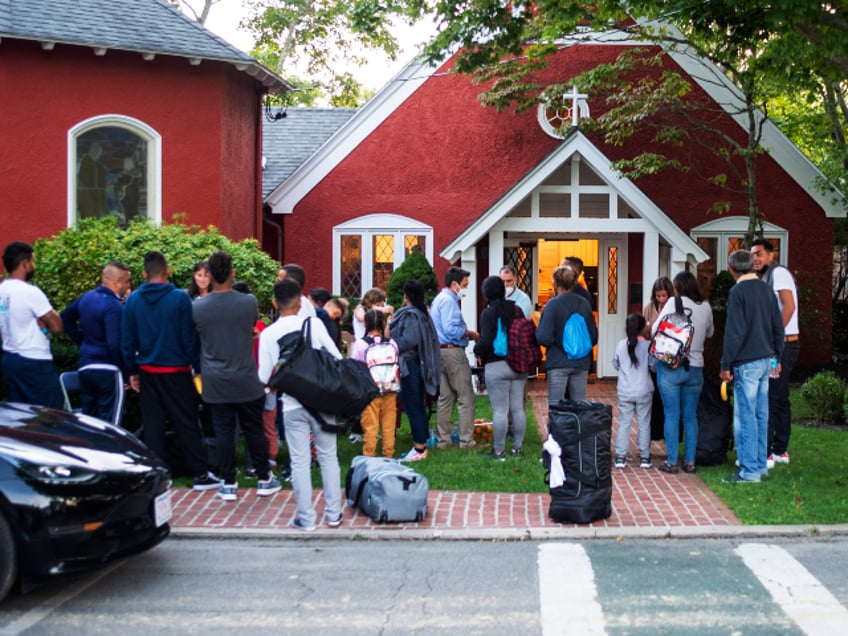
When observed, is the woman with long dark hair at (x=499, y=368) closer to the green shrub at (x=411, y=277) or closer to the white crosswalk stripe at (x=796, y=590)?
the white crosswalk stripe at (x=796, y=590)

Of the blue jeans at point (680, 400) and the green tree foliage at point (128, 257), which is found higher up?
the green tree foliage at point (128, 257)

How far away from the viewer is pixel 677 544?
23.3 ft

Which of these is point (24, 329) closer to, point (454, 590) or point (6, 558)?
point (6, 558)

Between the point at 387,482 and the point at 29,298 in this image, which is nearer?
the point at 387,482

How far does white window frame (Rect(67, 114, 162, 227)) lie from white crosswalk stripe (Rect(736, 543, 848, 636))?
33.1ft

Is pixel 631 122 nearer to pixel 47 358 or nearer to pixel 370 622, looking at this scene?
pixel 47 358

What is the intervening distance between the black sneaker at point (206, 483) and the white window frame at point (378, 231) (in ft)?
28.9

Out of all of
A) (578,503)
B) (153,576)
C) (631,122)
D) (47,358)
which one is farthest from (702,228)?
(153,576)

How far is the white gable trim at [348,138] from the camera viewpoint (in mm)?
17297

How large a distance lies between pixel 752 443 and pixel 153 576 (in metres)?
5.28

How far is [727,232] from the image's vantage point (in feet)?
57.3

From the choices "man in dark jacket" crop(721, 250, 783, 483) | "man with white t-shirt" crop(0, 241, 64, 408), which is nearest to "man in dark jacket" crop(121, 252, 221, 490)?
"man with white t-shirt" crop(0, 241, 64, 408)

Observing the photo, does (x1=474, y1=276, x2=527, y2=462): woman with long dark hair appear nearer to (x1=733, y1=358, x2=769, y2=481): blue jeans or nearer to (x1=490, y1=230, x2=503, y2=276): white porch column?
(x1=733, y1=358, x2=769, y2=481): blue jeans

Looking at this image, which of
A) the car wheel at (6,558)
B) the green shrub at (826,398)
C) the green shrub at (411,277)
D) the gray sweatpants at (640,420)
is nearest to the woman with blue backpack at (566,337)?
the gray sweatpants at (640,420)
